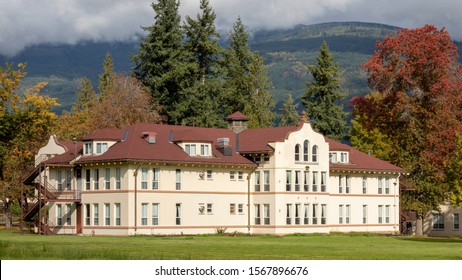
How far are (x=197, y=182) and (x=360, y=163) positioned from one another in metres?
18.8

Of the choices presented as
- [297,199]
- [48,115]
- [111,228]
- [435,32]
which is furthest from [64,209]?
[435,32]

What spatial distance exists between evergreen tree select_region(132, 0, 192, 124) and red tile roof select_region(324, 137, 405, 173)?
82.6ft

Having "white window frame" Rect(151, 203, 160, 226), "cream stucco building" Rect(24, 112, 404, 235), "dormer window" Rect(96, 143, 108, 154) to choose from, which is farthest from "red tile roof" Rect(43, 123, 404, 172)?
"white window frame" Rect(151, 203, 160, 226)

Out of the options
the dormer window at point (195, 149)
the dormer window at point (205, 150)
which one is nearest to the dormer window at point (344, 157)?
the dormer window at point (205, 150)

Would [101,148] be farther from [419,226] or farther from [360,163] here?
[419,226]

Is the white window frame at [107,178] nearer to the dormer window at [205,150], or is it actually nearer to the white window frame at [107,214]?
the white window frame at [107,214]

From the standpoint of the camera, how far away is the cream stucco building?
91250 millimetres

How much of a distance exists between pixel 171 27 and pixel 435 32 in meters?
35.9

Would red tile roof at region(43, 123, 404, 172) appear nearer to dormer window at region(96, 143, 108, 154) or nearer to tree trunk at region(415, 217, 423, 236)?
dormer window at region(96, 143, 108, 154)

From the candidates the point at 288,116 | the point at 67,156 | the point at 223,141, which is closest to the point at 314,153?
the point at 223,141

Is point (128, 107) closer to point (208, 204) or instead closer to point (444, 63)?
point (208, 204)

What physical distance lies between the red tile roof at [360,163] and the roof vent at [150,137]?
58.3 ft

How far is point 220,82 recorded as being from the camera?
130125 mm

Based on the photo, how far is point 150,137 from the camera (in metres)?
94.0
